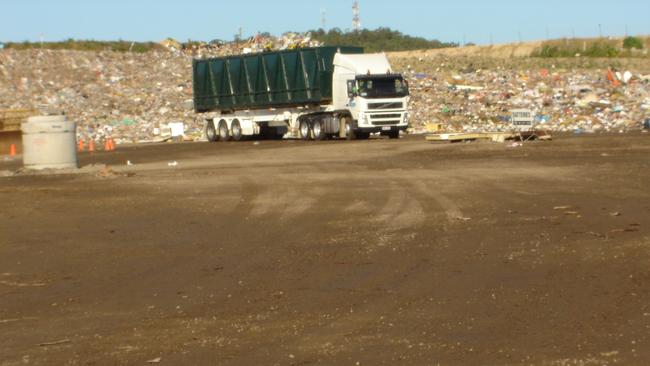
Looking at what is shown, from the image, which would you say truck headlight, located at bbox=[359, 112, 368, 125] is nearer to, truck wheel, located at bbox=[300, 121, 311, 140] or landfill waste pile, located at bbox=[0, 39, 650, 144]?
truck wheel, located at bbox=[300, 121, 311, 140]

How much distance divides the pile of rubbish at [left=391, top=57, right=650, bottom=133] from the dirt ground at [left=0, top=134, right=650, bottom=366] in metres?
26.1

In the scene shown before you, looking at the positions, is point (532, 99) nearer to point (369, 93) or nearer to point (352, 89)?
point (369, 93)

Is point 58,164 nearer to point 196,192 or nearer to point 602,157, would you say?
point 196,192

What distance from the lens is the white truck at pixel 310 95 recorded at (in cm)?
4469

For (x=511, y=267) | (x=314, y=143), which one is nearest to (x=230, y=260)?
(x=511, y=267)

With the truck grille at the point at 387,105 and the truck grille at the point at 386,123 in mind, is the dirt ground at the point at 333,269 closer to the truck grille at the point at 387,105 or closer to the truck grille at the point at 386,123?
the truck grille at the point at 386,123

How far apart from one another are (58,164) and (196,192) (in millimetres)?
7738

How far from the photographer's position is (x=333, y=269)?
41.8ft

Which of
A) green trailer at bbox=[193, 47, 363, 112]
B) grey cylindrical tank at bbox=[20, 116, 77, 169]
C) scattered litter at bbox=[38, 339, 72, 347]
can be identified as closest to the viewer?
scattered litter at bbox=[38, 339, 72, 347]

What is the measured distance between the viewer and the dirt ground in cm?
881

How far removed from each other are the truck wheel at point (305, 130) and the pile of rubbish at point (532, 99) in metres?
6.66

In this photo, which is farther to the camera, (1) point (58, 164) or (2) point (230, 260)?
(1) point (58, 164)

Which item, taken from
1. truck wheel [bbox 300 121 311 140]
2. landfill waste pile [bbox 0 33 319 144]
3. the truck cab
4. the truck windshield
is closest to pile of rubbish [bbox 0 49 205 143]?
landfill waste pile [bbox 0 33 319 144]

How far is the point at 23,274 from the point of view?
13.1 metres
